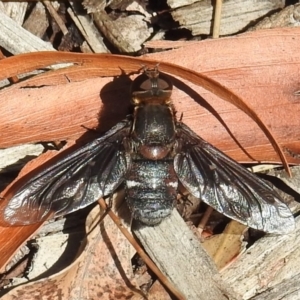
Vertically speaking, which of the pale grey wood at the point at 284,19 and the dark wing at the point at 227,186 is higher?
the pale grey wood at the point at 284,19

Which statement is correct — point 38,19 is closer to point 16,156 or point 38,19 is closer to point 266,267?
point 16,156

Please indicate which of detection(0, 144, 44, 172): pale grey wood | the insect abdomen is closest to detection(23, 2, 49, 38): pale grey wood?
detection(0, 144, 44, 172): pale grey wood

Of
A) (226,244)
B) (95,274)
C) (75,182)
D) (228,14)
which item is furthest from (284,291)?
(228,14)

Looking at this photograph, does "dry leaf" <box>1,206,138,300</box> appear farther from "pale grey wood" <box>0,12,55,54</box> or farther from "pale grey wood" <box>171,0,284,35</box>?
"pale grey wood" <box>171,0,284,35</box>

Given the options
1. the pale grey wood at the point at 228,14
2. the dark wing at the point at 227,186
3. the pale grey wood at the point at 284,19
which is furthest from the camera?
the pale grey wood at the point at 228,14

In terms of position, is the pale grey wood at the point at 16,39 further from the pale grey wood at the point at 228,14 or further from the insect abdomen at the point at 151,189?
the insect abdomen at the point at 151,189

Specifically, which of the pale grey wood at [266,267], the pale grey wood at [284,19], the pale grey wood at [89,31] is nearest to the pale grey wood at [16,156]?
the pale grey wood at [89,31]
